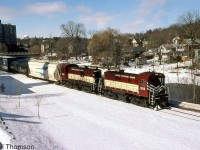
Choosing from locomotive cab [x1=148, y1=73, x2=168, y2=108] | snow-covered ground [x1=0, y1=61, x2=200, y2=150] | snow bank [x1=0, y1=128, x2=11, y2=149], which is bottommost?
snow-covered ground [x1=0, y1=61, x2=200, y2=150]

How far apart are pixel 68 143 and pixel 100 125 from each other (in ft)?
14.7

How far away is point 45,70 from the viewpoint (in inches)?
1964

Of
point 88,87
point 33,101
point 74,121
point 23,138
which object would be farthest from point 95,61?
point 23,138

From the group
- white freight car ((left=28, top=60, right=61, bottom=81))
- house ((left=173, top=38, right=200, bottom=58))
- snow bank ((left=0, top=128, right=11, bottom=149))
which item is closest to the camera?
snow bank ((left=0, top=128, right=11, bottom=149))

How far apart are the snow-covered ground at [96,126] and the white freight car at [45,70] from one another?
15284 mm

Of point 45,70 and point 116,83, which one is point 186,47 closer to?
point 45,70

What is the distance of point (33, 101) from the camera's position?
103ft

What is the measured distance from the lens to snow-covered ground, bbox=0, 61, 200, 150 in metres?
16.9

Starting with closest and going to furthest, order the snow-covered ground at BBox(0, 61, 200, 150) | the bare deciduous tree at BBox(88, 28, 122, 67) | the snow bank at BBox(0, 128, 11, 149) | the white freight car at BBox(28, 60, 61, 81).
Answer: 1. the snow bank at BBox(0, 128, 11, 149)
2. the snow-covered ground at BBox(0, 61, 200, 150)
3. the white freight car at BBox(28, 60, 61, 81)
4. the bare deciduous tree at BBox(88, 28, 122, 67)

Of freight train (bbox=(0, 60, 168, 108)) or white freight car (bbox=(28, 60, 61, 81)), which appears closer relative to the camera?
freight train (bbox=(0, 60, 168, 108))

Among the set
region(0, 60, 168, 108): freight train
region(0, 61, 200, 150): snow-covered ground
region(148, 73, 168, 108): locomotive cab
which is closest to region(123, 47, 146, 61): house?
region(0, 60, 168, 108): freight train

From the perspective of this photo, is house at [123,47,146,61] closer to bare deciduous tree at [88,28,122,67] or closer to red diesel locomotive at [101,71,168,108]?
bare deciduous tree at [88,28,122,67]

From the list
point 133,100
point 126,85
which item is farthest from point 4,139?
point 126,85

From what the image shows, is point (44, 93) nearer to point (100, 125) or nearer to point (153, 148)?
point (100, 125)
